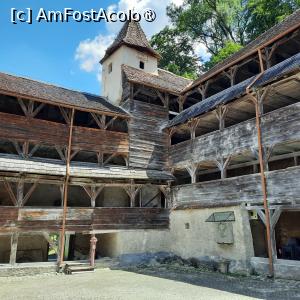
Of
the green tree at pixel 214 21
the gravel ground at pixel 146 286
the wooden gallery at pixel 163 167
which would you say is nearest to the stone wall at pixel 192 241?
the wooden gallery at pixel 163 167

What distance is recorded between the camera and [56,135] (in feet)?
59.3

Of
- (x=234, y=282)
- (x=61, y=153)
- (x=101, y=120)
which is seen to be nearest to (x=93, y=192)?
(x=61, y=153)

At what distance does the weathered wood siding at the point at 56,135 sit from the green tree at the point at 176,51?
898 inches

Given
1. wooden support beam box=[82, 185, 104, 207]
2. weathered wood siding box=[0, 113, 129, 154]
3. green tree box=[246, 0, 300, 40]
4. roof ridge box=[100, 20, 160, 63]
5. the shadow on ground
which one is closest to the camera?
the shadow on ground

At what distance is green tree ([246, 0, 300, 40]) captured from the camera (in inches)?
1202

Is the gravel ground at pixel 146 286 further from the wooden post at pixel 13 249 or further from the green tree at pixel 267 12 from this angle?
the green tree at pixel 267 12

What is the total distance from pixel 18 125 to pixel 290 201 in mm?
13724

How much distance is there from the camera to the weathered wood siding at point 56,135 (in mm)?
16859

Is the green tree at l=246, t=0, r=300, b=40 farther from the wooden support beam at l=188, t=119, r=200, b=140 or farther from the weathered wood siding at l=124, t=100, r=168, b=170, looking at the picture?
the wooden support beam at l=188, t=119, r=200, b=140

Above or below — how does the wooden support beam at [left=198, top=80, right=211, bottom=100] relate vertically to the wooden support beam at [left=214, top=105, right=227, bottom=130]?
above

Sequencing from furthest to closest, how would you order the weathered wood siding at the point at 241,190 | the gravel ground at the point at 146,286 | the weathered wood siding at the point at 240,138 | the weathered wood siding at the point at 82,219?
the weathered wood siding at the point at 82,219 < the weathered wood siding at the point at 240,138 < the weathered wood siding at the point at 241,190 < the gravel ground at the point at 146,286

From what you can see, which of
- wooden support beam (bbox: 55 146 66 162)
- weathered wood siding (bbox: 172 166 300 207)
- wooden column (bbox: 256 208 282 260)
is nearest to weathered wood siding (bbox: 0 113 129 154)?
wooden support beam (bbox: 55 146 66 162)

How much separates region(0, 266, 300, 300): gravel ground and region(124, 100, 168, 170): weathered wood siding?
7272 millimetres

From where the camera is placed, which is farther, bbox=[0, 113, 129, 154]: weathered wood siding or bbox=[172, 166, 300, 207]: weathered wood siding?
bbox=[0, 113, 129, 154]: weathered wood siding
